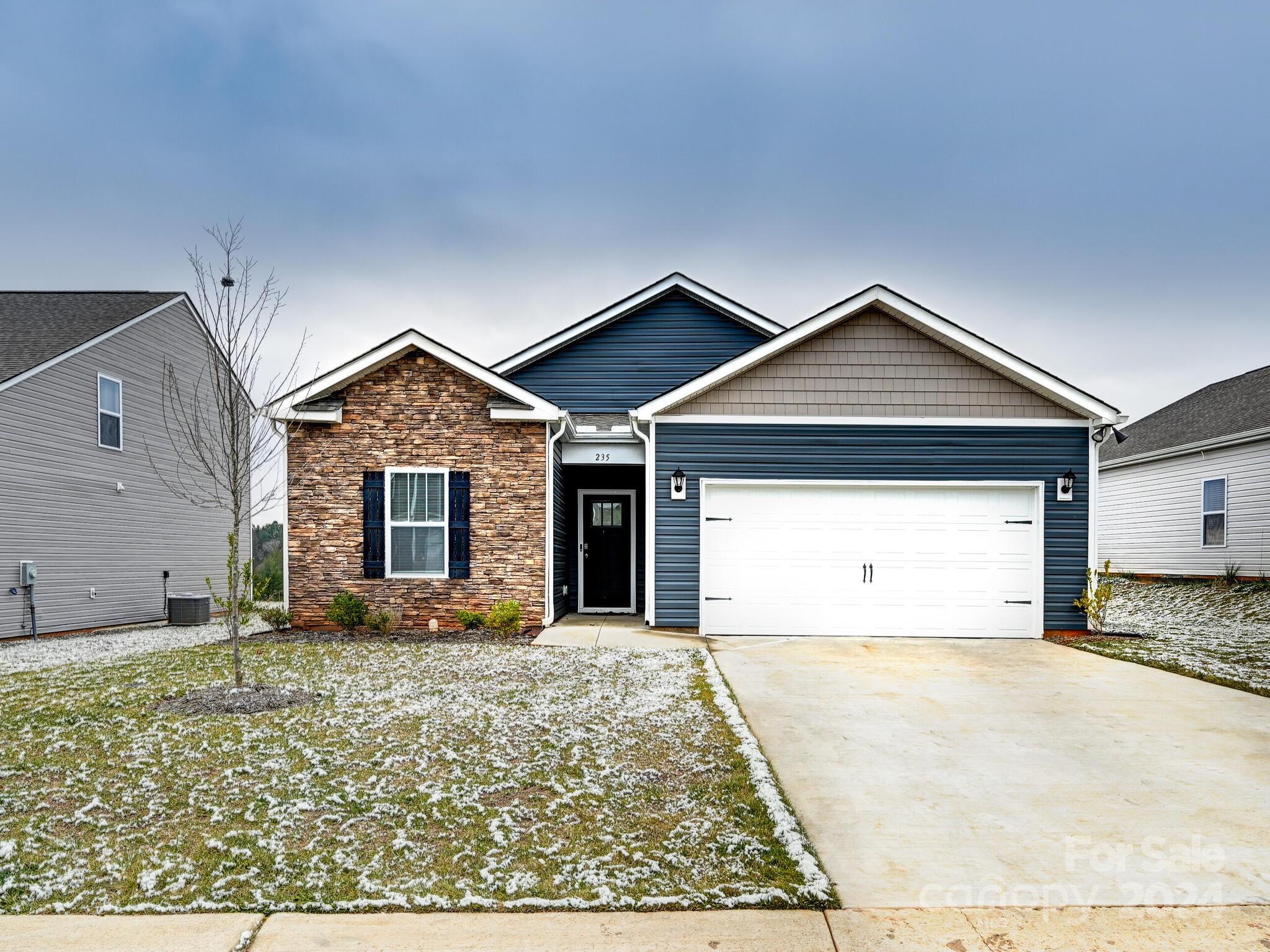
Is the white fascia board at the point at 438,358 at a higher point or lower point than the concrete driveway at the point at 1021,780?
higher

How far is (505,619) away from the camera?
450 inches

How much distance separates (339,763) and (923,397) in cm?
942

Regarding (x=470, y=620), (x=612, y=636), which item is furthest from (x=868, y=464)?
(x=470, y=620)

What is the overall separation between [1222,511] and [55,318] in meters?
25.0

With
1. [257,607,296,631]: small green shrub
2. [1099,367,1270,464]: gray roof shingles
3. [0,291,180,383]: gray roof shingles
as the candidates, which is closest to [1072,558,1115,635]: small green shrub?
[1099,367,1270,464]: gray roof shingles

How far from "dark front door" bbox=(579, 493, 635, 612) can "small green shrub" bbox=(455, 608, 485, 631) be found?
3328 mm

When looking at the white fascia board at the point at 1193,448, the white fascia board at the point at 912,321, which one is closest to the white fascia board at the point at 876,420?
the white fascia board at the point at 912,321

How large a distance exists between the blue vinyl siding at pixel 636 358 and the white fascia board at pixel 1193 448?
36.6 feet

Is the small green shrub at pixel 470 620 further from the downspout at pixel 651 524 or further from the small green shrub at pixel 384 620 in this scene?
the downspout at pixel 651 524

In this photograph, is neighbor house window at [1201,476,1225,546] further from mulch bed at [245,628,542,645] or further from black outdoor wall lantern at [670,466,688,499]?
mulch bed at [245,628,542,645]

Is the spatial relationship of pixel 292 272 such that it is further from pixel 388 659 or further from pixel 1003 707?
pixel 1003 707

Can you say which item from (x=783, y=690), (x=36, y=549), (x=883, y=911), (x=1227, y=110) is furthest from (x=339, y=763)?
(x=1227, y=110)

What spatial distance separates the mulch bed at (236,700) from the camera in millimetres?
6594

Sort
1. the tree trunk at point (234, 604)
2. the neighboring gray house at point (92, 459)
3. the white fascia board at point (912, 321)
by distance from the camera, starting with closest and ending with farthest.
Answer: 1. the tree trunk at point (234, 604)
2. the white fascia board at point (912, 321)
3. the neighboring gray house at point (92, 459)
